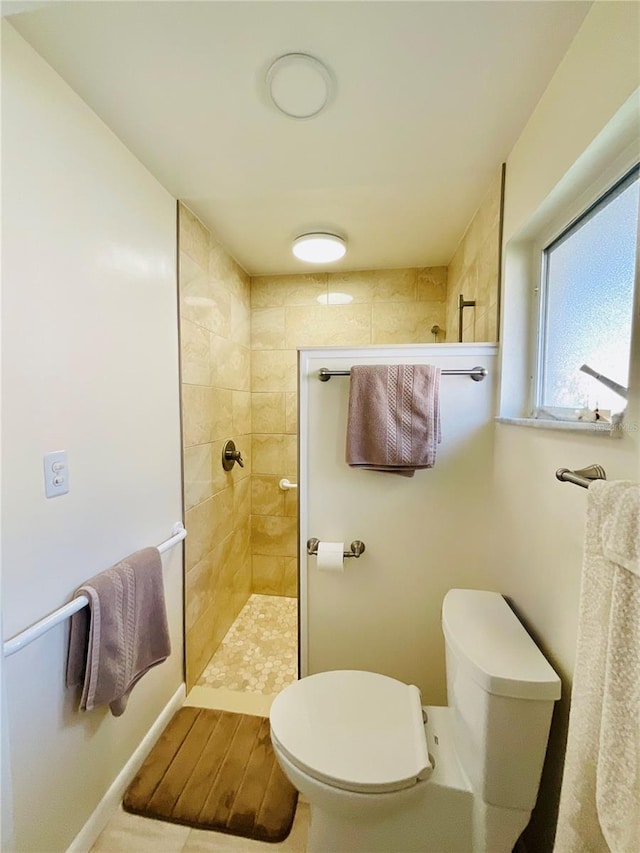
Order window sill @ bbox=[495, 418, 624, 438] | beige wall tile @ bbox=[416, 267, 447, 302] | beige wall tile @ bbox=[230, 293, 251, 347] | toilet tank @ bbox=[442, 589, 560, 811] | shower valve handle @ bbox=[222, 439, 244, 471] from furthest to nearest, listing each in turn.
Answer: beige wall tile @ bbox=[416, 267, 447, 302]
beige wall tile @ bbox=[230, 293, 251, 347]
shower valve handle @ bbox=[222, 439, 244, 471]
toilet tank @ bbox=[442, 589, 560, 811]
window sill @ bbox=[495, 418, 624, 438]

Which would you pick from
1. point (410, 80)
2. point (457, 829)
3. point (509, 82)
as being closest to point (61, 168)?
point (410, 80)

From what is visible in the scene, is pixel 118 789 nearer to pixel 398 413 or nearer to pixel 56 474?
pixel 56 474

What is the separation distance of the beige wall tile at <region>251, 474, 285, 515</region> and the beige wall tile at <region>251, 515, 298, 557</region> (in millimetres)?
52

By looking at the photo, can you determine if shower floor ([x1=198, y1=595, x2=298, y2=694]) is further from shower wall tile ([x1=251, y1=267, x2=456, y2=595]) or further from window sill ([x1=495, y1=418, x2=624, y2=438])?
window sill ([x1=495, y1=418, x2=624, y2=438])

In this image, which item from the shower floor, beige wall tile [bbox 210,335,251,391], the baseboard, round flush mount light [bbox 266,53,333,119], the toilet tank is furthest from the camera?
beige wall tile [bbox 210,335,251,391]

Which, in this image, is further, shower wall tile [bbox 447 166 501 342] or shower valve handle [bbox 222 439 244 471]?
shower valve handle [bbox 222 439 244 471]

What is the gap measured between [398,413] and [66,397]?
1080 millimetres

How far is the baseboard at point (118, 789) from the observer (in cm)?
103

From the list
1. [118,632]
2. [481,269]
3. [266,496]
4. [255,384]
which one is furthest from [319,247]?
[118,632]

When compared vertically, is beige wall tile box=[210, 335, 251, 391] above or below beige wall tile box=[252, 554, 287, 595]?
above

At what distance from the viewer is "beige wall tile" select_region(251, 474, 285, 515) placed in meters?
2.45

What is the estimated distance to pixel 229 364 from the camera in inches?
80.6

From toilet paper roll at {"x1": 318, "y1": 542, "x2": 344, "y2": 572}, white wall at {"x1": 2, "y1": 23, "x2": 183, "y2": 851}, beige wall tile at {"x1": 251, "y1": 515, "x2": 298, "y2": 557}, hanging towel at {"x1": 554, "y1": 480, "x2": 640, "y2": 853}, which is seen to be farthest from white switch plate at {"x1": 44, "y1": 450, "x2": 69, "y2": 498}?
beige wall tile at {"x1": 251, "y1": 515, "x2": 298, "y2": 557}

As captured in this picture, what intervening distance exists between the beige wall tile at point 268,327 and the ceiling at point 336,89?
837mm
